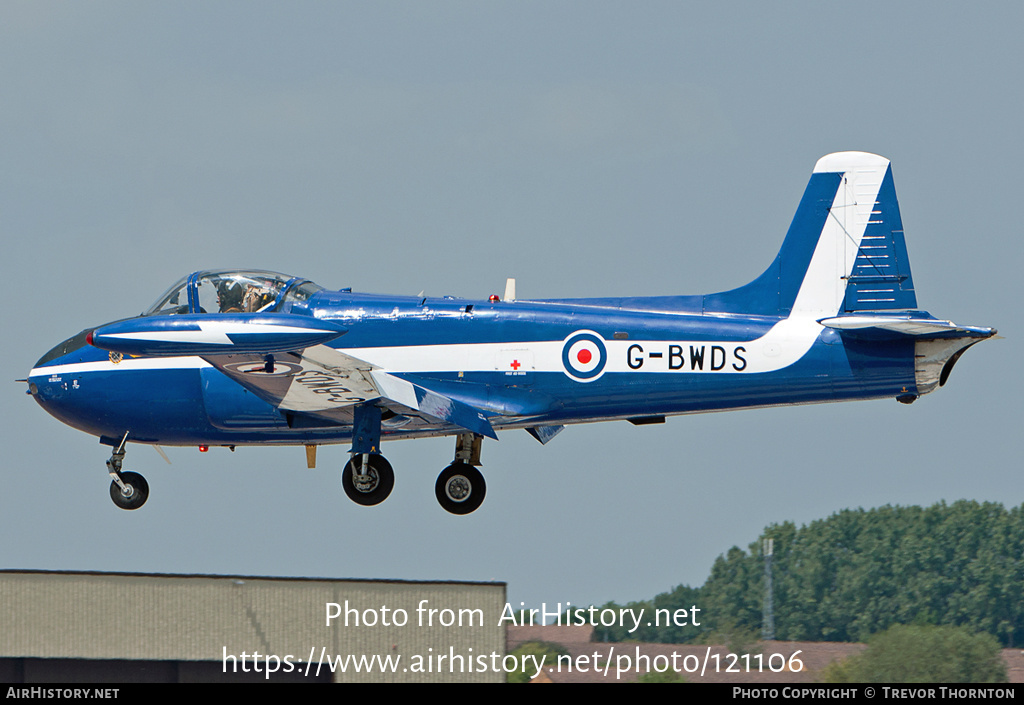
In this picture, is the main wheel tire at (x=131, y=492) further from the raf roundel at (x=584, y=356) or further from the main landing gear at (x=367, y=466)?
the raf roundel at (x=584, y=356)

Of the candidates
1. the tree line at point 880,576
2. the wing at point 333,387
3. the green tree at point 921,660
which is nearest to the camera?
the wing at point 333,387

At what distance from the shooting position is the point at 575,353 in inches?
942

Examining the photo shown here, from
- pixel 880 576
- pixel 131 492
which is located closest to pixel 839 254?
pixel 131 492

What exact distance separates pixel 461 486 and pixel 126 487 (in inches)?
211

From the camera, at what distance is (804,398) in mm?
23484

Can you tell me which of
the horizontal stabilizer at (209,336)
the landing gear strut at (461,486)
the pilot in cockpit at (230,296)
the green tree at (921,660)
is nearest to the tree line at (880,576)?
the green tree at (921,660)

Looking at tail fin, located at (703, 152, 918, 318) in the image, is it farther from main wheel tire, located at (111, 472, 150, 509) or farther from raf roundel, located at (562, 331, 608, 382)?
main wheel tire, located at (111, 472, 150, 509)

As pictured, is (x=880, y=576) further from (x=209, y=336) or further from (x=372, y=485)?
(x=209, y=336)

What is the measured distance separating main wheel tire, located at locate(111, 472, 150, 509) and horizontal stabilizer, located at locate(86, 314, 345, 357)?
5.77 m

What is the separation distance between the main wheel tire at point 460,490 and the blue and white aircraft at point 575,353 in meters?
0.04

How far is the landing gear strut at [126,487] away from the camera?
2628 cm
